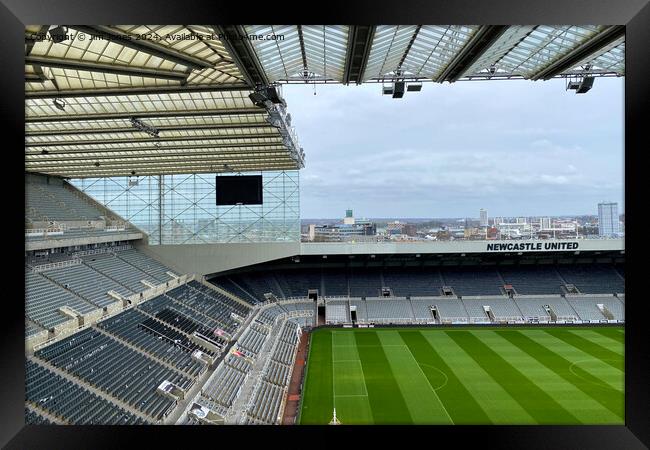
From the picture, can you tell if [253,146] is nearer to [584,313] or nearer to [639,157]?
[639,157]

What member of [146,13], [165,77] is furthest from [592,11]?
[165,77]

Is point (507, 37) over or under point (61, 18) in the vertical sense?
over

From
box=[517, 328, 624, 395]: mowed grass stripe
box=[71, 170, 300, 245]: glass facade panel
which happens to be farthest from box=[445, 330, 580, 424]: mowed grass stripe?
box=[71, 170, 300, 245]: glass facade panel

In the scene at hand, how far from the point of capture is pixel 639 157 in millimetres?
2631

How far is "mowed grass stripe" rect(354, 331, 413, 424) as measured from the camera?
1274cm

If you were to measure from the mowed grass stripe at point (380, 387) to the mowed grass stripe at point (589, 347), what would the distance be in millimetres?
9514

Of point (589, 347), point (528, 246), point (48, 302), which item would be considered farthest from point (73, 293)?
point (528, 246)

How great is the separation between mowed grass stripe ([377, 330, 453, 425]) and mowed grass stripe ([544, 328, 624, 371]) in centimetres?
829

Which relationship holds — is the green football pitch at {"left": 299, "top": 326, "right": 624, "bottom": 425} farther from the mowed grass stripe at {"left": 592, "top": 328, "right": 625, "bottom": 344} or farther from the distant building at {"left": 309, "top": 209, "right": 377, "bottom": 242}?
the distant building at {"left": 309, "top": 209, "right": 377, "bottom": 242}

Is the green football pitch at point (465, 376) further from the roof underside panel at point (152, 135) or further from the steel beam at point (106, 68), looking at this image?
the roof underside panel at point (152, 135)

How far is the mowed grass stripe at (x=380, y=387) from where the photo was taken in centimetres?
1274

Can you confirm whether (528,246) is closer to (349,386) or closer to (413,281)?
(413,281)

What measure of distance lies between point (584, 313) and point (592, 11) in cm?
2889

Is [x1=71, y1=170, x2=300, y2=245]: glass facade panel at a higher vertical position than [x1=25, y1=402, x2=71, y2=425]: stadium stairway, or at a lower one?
higher
